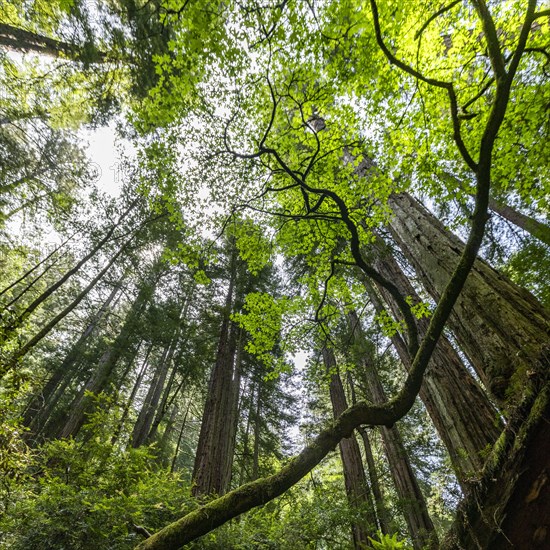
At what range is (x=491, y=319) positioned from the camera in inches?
96.0

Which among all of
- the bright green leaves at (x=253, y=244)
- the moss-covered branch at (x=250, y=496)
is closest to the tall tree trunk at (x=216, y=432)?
the bright green leaves at (x=253, y=244)

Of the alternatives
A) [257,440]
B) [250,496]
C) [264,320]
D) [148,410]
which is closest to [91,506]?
[250,496]

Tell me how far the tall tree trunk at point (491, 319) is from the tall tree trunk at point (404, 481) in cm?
260

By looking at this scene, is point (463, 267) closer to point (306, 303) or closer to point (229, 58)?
point (306, 303)

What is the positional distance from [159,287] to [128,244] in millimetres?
2919

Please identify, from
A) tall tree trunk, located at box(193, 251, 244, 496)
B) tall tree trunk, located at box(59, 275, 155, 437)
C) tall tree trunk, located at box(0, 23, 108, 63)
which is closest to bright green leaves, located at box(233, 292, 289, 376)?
tall tree trunk, located at box(193, 251, 244, 496)

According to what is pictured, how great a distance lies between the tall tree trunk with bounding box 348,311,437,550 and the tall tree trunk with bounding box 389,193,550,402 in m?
2.60

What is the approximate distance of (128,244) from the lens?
9.56m

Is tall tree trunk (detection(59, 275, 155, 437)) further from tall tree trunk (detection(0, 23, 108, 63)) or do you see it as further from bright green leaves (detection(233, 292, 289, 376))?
tall tree trunk (detection(0, 23, 108, 63))

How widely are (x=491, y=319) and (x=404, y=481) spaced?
18.4ft

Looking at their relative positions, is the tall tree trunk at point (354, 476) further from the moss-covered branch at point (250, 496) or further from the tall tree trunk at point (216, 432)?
the moss-covered branch at point (250, 496)

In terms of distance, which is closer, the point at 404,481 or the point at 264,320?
the point at 264,320

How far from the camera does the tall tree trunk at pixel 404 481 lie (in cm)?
509

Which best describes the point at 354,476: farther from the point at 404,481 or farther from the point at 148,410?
the point at 148,410
